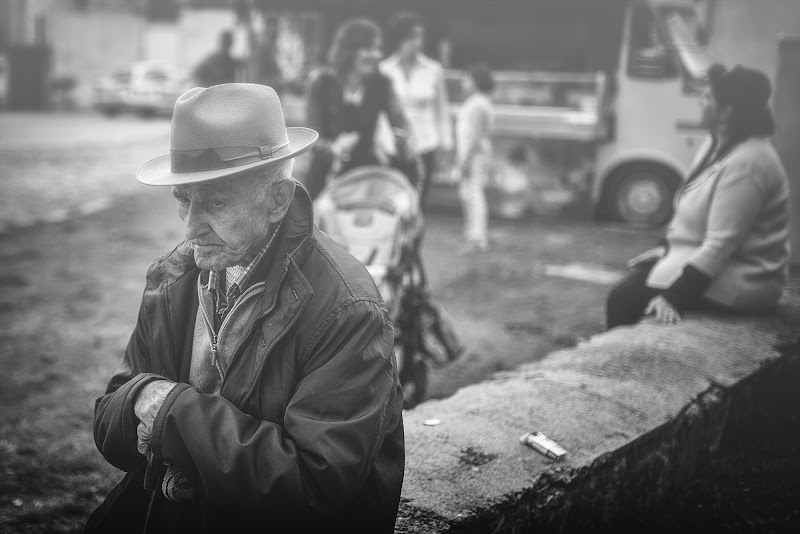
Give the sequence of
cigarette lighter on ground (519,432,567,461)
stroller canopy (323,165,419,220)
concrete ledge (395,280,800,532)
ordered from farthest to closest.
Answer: stroller canopy (323,165,419,220) < cigarette lighter on ground (519,432,567,461) < concrete ledge (395,280,800,532)

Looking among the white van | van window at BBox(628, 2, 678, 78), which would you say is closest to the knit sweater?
the white van

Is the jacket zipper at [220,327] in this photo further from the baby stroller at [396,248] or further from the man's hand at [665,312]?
the man's hand at [665,312]

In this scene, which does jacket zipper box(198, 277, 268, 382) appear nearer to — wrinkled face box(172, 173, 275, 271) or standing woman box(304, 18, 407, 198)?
wrinkled face box(172, 173, 275, 271)

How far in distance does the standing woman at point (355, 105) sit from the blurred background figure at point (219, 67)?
519 centimetres

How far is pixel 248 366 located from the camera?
80.6 inches

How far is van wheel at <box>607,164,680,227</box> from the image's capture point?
1034 cm

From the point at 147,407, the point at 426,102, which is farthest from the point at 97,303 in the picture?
the point at 147,407

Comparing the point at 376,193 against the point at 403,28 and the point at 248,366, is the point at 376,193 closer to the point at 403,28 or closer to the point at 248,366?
the point at 248,366

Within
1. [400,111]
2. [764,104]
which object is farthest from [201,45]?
[764,104]

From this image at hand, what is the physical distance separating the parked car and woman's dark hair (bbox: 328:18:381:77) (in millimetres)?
23385

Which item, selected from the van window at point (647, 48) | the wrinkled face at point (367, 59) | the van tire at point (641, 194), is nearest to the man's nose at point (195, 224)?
the wrinkled face at point (367, 59)

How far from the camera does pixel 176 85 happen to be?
2947 centimetres

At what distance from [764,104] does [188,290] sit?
140 inches

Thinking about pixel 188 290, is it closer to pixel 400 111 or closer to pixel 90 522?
pixel 90 522
